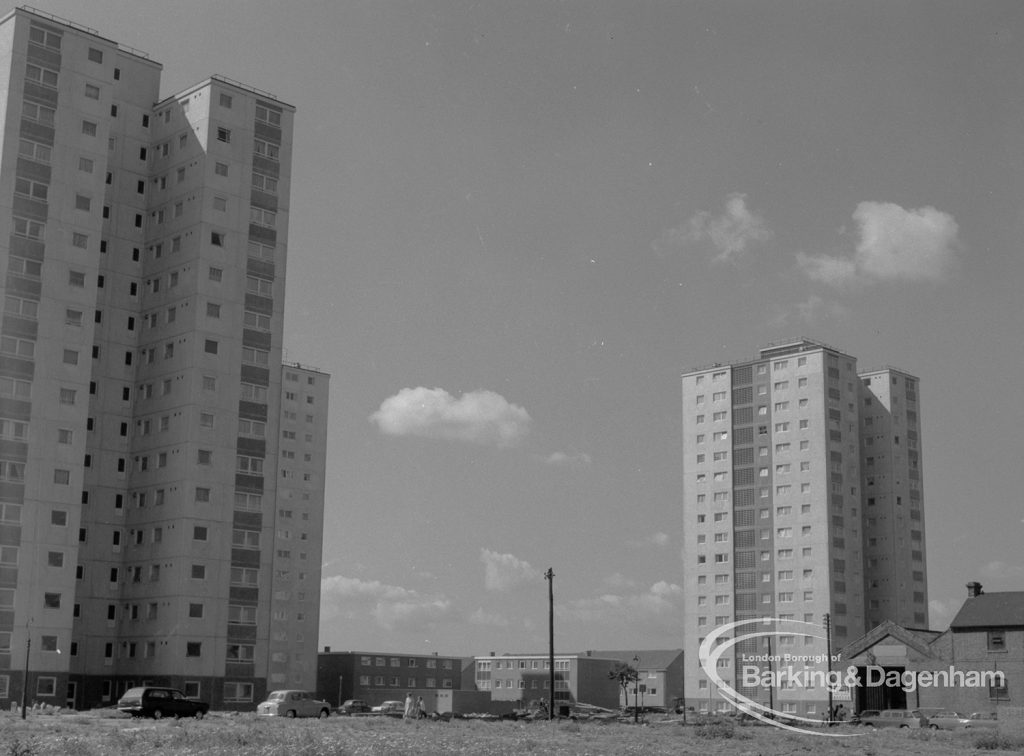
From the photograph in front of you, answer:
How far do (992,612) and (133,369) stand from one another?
71.9 m

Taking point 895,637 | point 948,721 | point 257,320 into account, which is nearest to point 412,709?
point 948,721

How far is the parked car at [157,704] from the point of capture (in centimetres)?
7338

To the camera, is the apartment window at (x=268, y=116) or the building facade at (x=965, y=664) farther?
the apartment window at (x=268, y=116)

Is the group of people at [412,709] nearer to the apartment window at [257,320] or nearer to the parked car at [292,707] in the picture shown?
the parked car at [292,707]

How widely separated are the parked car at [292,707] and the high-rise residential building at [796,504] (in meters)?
85.4

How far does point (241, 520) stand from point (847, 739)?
180ft

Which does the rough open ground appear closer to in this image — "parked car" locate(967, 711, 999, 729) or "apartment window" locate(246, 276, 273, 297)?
"parked car" locate(967, 711, 999, 729)

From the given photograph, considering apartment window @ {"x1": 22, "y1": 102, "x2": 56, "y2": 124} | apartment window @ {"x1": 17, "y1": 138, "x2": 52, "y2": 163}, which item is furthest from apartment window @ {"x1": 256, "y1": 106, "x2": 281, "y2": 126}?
apartment window @ {"x1": 17, "y1": 138, "x2": 52, "y2": 163}

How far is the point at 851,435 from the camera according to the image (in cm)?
16812

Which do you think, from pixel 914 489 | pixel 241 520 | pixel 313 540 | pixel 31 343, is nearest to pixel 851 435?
pixel 914 489

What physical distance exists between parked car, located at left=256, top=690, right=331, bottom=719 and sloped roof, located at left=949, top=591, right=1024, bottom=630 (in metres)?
50.8

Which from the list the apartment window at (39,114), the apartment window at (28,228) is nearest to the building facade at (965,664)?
the apartment window at (28,228)

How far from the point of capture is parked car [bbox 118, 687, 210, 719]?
241ft

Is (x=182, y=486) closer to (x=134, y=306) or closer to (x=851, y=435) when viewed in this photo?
(x=134, y=306)
